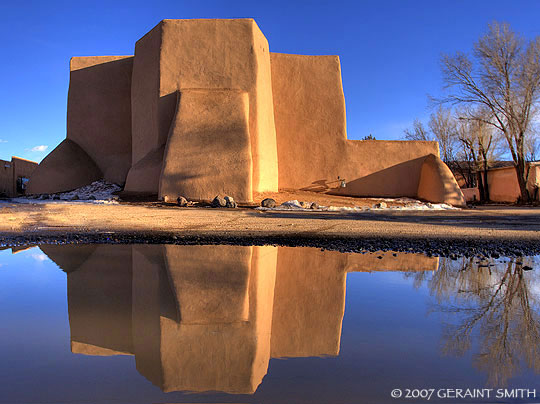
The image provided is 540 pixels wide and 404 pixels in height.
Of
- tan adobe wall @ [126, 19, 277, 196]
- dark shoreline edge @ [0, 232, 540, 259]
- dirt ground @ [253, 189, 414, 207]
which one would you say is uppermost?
tan adobe wall @ [126, 19, 277, 196]

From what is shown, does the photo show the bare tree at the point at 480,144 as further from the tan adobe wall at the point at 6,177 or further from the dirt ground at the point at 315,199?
the tan adobe wall at the point at 6,177

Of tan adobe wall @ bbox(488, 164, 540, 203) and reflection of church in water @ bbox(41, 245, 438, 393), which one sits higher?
tan adobe wall @ bbox(488, 164, 540, 203)

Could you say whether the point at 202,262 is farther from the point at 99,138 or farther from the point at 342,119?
the point at 99,138

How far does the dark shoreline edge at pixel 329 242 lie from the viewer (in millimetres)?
4887

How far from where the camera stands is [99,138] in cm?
1720

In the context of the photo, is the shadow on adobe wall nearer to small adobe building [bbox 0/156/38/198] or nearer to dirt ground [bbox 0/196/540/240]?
dirt ground [bbox 0/196/540/240]

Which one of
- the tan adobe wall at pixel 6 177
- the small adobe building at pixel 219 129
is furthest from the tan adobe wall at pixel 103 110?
the tan adobe wall at pixel 6 177

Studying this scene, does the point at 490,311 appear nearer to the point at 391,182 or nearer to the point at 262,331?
the point at 262,331

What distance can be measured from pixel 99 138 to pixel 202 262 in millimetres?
14870

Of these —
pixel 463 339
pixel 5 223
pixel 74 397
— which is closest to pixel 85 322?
pixel 74 397

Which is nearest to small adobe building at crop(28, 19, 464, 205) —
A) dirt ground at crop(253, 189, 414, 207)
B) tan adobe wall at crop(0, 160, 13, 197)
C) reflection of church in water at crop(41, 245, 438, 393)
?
dirt ground at crop(253, 189, 414, 207)

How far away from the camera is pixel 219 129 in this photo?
12422 millimetres

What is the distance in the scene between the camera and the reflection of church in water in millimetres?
1753

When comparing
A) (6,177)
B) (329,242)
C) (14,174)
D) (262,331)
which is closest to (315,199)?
(329,242)
